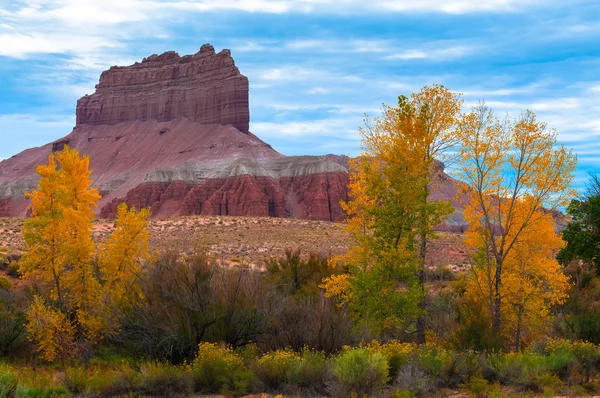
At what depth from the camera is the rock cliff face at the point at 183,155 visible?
367ft

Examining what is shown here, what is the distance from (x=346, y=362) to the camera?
446 inches

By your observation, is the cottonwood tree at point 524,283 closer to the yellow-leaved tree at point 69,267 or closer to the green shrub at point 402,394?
the green shrub at point 402,394

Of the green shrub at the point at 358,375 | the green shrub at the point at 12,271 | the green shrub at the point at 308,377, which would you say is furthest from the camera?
the green shrub at the point at 12,271

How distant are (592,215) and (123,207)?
58.4 feet

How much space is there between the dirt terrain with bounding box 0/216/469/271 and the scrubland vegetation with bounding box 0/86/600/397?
1882 centimetres

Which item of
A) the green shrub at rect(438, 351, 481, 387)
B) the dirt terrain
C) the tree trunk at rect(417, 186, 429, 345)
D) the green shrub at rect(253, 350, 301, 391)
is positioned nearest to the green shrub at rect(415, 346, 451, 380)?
the green shrub at rect(438, 351, 481, 387)

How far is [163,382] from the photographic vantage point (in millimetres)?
12195

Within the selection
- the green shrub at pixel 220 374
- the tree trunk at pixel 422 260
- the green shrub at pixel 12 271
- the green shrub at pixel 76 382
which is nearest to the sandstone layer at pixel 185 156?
the green shrub at pixel 12 271

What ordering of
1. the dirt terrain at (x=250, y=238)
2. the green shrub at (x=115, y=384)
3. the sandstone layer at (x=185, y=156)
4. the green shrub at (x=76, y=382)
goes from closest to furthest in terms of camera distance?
the green shrub at (x=115, y=384) → the green shrub at (x=76, y=382) → the dirt terrain at (x=250, y=238) → the sandstone layer at (x=185, y=156)

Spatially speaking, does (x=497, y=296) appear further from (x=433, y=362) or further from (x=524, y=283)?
(x=433, y=362)

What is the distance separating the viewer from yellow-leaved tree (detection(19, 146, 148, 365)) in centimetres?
1725

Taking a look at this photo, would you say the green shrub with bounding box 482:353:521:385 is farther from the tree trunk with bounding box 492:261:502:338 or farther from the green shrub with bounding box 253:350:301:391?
the tree trunk with bounding box 492:261:502:338

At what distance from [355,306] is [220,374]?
516cm

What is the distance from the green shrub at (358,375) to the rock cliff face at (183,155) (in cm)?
8509
